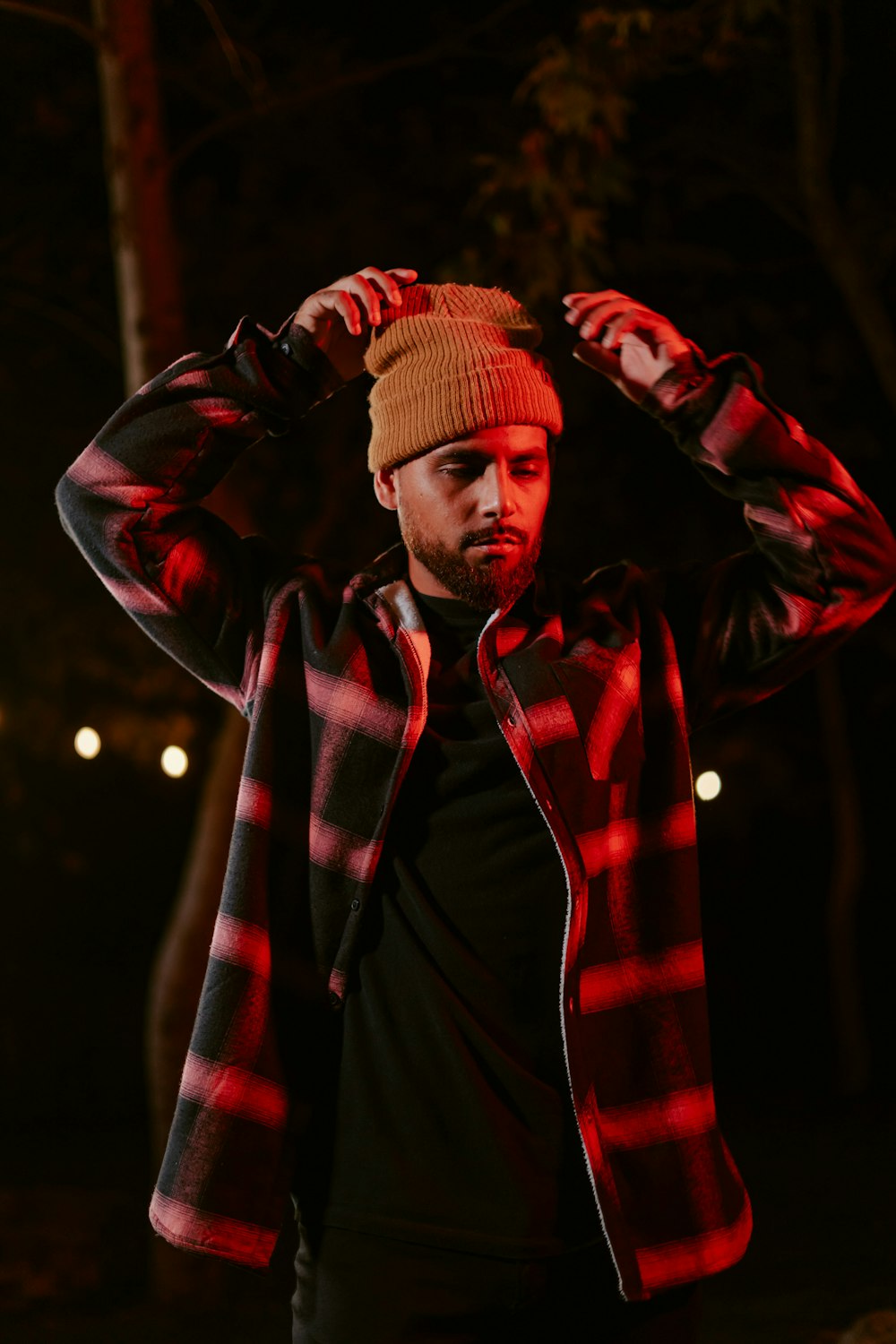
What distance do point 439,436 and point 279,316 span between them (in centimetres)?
796

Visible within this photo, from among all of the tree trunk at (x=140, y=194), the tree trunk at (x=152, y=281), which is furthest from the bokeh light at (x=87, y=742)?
the tree trunk at (x=140, y=194)

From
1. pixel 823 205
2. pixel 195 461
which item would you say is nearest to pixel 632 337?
pixel 195 461

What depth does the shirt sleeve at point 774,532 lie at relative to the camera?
101 inches

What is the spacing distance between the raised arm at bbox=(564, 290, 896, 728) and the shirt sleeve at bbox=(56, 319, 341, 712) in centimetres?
54

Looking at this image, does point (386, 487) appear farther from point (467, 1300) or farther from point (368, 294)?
point (467, 1300)

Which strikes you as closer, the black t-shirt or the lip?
the black t-shirt

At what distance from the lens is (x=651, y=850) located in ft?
8.43

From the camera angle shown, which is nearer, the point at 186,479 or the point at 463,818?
the point at 463,818

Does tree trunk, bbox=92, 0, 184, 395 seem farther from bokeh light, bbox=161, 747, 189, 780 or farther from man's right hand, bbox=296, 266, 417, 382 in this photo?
man's right hand, bbox=296, 266, 417, 382

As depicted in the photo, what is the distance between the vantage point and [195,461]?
267 centimetres

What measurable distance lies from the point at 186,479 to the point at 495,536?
1.81 ft

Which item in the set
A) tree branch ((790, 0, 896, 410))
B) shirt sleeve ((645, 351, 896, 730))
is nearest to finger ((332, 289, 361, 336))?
shirt sleeve ((645, 351, 896, 730))

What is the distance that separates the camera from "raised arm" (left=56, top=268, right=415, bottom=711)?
8.68ft

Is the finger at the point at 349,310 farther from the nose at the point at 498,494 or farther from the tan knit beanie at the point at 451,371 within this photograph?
the nose at the point at 498,494
